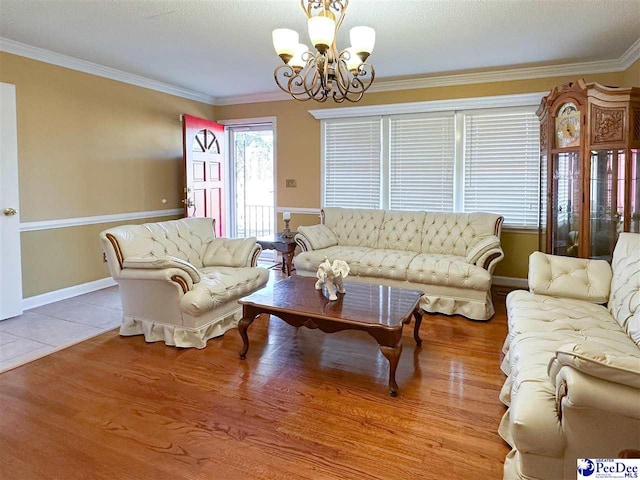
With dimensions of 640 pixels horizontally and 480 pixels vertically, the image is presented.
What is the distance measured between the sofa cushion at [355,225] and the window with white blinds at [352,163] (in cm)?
55

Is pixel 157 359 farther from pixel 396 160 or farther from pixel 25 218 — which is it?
pixel 396 160

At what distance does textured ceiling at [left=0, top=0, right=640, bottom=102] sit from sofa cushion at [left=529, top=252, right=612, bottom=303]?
1868 millimetres

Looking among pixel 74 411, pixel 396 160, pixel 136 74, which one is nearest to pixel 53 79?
pixel 136 74

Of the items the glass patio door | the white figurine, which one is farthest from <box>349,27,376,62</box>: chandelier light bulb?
the glass patio door

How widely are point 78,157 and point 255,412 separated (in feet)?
12.1

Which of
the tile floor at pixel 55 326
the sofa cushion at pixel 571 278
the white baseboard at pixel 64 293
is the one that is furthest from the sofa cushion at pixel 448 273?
the white baseboard at pixel 64 293

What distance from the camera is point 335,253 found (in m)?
4.55

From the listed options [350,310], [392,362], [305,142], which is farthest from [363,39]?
[305,142]

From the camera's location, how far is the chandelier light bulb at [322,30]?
2.47 m

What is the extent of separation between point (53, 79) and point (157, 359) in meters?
3.21

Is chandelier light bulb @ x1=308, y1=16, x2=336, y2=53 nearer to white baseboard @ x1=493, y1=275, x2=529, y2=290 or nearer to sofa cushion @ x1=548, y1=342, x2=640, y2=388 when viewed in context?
sofa cushion @ x1=548, y1=342, x2=640, y2=388

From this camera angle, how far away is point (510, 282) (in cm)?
497

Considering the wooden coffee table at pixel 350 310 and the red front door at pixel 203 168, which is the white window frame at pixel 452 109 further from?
the wooden coffee table at pixel 350 310

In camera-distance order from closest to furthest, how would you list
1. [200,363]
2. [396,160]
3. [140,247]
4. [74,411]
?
[74,411] < [200,363] < [140,247] < [396,160]
